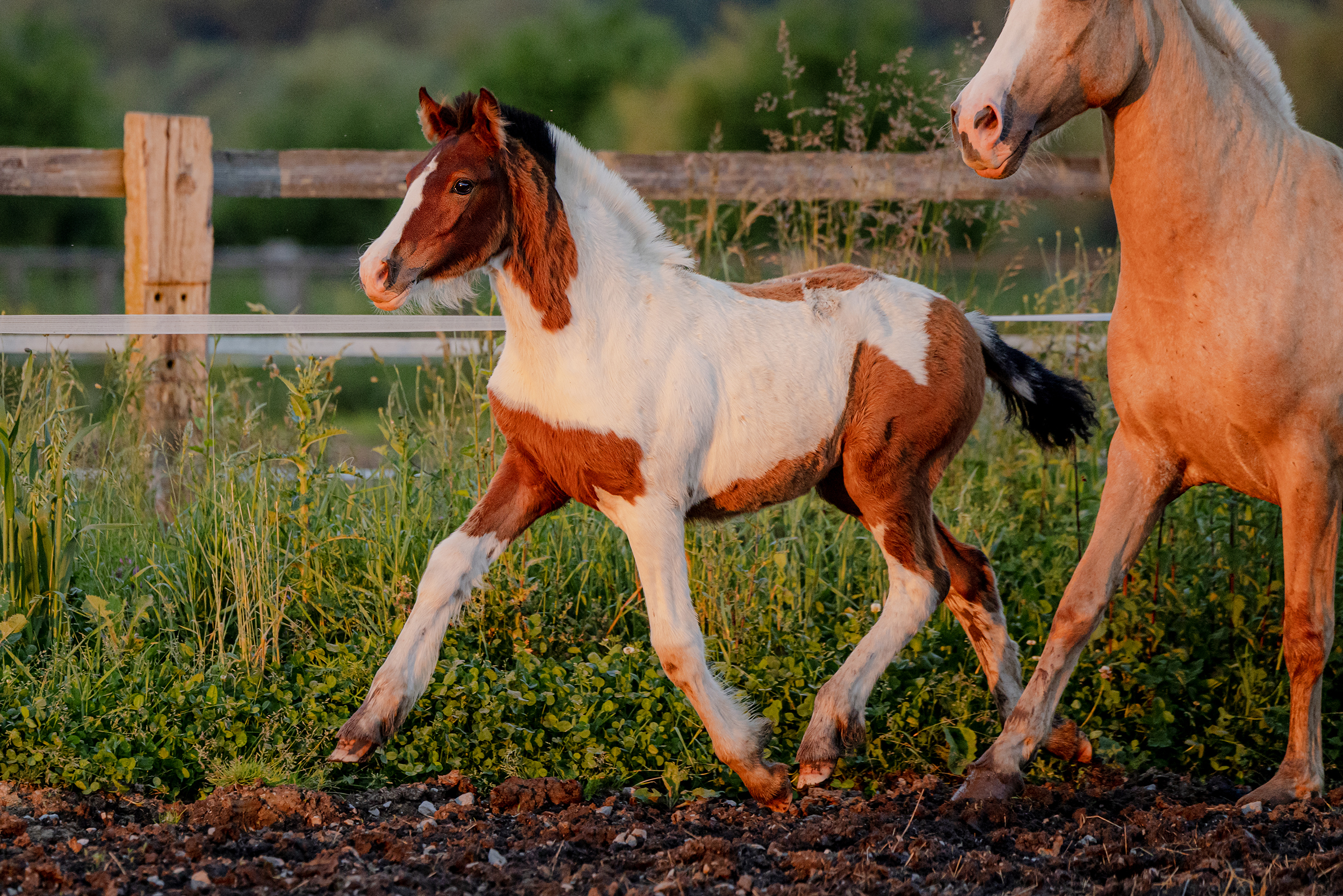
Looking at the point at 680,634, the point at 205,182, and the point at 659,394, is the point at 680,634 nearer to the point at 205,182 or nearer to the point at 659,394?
the point at 659,394

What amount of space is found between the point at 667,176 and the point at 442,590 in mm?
4718

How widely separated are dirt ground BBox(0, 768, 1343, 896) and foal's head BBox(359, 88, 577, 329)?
4.34 feet

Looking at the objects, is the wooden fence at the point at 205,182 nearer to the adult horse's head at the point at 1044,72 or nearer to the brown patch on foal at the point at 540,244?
the brown patch on foal at the point at 540,244

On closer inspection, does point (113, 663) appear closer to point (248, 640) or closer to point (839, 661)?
point (248, 640)

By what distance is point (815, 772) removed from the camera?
11.4 feet

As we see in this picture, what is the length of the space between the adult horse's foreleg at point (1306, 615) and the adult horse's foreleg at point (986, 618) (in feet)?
1.93

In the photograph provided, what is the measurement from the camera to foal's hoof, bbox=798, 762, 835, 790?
3.46 metres

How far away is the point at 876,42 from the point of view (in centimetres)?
2197

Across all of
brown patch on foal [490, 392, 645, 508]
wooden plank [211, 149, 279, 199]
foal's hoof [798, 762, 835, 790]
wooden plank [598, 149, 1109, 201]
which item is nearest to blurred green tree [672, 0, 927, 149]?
wooden plank [598, 149, 1109, 201]

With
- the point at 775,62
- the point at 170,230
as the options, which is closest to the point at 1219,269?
the point at 170,230

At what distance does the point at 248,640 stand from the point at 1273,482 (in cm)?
321

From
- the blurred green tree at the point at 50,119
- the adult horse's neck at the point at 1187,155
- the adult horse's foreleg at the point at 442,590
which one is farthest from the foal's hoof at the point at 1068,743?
the blurred green tree at the point at 50,119

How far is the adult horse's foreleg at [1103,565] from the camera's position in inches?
143

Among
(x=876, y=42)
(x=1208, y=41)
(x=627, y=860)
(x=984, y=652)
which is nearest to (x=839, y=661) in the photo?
(x=984, y=652)
